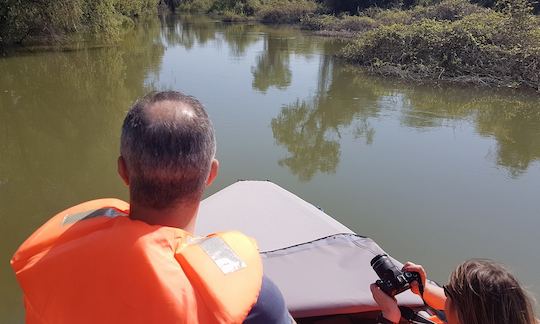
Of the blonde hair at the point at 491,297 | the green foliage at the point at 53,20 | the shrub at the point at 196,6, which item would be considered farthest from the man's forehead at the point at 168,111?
the shrub at the point at 196,6

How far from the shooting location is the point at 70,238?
884 mm

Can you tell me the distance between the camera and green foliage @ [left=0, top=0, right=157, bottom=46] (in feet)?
35.6

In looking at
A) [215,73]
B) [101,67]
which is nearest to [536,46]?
[215,73]

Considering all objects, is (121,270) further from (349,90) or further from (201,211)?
(349,90)

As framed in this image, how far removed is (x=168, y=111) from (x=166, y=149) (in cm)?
8

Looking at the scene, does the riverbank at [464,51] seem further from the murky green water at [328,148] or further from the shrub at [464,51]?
the murky green water at [328,148]

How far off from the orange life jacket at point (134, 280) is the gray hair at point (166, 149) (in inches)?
2.8

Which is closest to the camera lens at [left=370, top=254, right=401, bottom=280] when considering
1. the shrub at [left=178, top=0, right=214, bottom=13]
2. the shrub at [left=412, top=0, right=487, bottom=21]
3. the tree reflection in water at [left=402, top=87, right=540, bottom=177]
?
the tree reflection in water at [left=402, top=87, right=540, bottom=177]

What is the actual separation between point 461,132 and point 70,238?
6.42 m

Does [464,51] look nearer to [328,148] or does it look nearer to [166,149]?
[328,148]

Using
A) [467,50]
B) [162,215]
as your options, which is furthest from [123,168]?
[467,50]

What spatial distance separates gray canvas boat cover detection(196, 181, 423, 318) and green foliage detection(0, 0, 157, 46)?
33.0 ft

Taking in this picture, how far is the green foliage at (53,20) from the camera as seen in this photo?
428 inches

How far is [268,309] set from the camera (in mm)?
900
